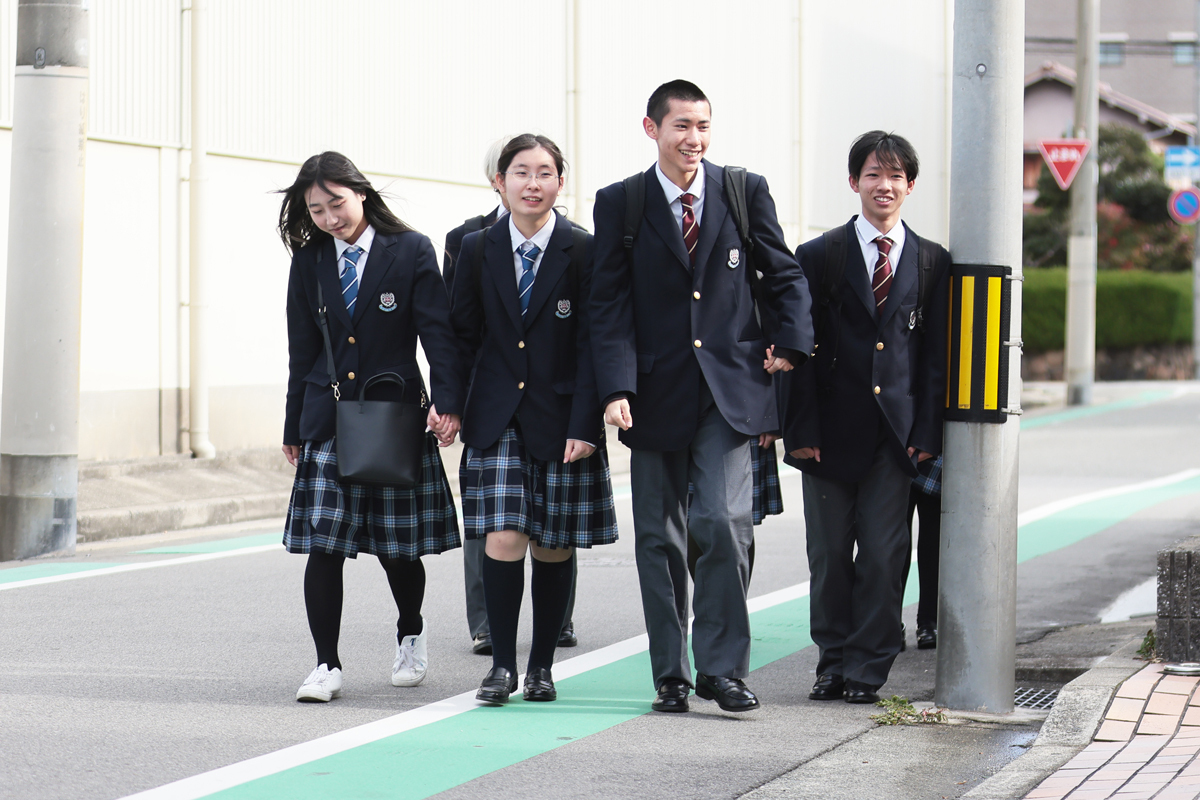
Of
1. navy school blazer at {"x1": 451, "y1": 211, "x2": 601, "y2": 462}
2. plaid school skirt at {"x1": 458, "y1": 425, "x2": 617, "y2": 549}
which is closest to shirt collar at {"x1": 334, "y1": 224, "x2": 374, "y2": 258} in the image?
navy school blazer at {"x1": 451, "y1": 211, "x2": 601, "y2": 462}

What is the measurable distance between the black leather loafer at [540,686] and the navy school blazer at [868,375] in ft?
3.65

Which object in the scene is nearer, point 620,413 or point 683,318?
point 620,413

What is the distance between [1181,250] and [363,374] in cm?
3464

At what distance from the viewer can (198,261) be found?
12.2 metres

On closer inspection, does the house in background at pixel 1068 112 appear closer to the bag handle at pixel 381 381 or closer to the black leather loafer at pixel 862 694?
the black leather loafer at pixel 862 694

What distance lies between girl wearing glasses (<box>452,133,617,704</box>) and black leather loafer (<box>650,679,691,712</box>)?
1.41 feet

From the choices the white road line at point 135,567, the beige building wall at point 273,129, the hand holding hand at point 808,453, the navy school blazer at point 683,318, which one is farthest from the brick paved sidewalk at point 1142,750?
the beige building wall at point 273,129

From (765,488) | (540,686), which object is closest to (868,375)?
(765,488)

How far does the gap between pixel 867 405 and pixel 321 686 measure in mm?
2045

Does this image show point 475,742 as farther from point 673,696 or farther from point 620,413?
point 620,413

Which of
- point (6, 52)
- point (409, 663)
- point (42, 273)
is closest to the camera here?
point (409, 663)

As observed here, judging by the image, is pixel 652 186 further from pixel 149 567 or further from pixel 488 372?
pixel 149 567

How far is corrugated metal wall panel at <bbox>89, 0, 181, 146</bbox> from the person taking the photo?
37.5 ft

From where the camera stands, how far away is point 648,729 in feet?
16.3
